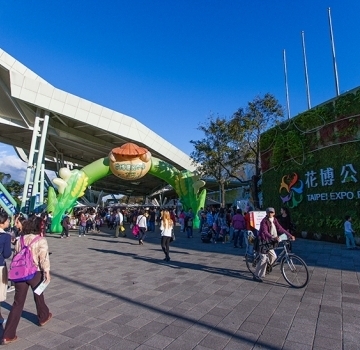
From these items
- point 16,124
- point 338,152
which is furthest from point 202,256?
point 16,124

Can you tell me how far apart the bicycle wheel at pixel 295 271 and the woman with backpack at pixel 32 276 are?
167 inches

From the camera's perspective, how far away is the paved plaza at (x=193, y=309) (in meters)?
3.39

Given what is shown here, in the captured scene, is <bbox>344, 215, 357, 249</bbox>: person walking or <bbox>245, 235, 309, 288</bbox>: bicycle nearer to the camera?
<bbox>245, 235, 309, 288</bbox>: bicycle

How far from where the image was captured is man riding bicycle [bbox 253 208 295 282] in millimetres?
5824

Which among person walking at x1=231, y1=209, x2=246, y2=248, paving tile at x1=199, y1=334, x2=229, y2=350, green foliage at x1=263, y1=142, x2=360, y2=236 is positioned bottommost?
paving tile at x1=199, y1=334, x2=229, y2=350

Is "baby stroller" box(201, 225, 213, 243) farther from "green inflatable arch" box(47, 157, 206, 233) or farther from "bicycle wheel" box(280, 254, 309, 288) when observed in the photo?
"green inflatable arch" box(47, 157, 206, 233)

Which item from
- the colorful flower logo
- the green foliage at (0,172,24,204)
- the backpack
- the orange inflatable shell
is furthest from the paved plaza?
the green foliage at (0,172,24,204)

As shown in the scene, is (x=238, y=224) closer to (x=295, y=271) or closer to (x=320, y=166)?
(x=320, y=166)

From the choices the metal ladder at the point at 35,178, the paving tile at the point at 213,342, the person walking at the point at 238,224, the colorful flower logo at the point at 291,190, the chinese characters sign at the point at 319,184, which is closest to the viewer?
→ the paving tile at the point at 213,342

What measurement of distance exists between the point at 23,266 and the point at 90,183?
16460 mm

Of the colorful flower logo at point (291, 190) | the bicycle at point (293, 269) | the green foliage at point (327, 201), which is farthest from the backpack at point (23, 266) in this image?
the colorful flower logo at point (291, 190)

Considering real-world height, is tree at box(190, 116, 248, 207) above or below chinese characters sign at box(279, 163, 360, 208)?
above

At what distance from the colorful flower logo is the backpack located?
1216 cm

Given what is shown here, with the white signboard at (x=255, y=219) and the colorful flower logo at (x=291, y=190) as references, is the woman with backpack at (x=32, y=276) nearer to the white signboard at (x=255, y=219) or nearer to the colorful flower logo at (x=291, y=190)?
the white signboard at (x=255, y=219)
